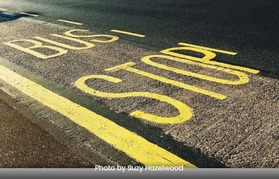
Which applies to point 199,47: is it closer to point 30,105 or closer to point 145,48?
point 145,48

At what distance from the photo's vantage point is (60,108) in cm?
387

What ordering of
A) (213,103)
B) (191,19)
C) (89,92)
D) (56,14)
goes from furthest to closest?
(56,14), (191,19), (89,92), (213,103)

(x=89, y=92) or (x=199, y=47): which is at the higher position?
(x=199, y=47)

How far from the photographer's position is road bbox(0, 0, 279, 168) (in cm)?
302

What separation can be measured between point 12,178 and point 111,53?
355 centimetres

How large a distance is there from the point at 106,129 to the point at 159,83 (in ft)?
4.26

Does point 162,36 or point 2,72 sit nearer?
point 2,72

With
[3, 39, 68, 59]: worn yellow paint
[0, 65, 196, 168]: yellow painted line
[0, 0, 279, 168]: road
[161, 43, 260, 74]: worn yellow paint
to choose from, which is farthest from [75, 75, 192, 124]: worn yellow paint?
[3, 39, 68, 59]: worn yellow paint

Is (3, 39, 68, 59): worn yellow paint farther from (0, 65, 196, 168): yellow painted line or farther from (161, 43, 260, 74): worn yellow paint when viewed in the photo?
(161, 43, 260, 74): worn yellow paint

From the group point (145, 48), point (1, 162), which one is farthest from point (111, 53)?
point (1, 162)

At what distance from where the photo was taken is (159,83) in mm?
4406

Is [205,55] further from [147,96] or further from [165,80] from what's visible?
[147,96]

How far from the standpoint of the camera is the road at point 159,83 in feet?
9.89

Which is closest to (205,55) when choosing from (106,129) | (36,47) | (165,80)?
(165,80)
